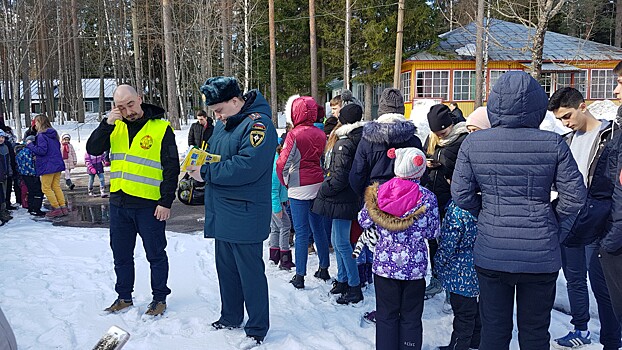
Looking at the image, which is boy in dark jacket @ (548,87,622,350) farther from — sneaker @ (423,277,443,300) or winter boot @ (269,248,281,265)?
winter boot @ (269,248,281,265)

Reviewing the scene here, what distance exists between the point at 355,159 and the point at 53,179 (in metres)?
6.82

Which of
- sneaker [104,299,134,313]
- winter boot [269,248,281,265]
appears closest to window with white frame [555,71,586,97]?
winter boot [269,248,281,265]

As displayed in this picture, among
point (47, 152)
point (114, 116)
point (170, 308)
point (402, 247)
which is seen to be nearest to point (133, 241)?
point (170, 308)

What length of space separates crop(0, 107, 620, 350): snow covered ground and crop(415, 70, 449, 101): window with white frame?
2153 cm

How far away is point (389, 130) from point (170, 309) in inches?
101

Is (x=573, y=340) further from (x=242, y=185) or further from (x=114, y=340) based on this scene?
(x=114, y=340)

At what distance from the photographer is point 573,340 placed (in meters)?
3.94

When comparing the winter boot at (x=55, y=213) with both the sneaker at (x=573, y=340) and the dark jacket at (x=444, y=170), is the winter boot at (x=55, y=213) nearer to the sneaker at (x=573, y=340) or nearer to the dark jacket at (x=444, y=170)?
the dark jacket at (x=444, y=170)

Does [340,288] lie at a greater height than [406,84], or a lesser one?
lesser

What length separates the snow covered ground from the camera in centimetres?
393

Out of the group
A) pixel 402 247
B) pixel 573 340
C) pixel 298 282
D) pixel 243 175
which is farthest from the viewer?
pixel 298 282

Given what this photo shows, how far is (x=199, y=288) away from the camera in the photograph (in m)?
5.13

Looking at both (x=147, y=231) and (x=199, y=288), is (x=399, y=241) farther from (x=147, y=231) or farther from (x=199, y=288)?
(x=199, y=288)

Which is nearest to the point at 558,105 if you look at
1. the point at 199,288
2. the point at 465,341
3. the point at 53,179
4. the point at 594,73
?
the point at 465,341
